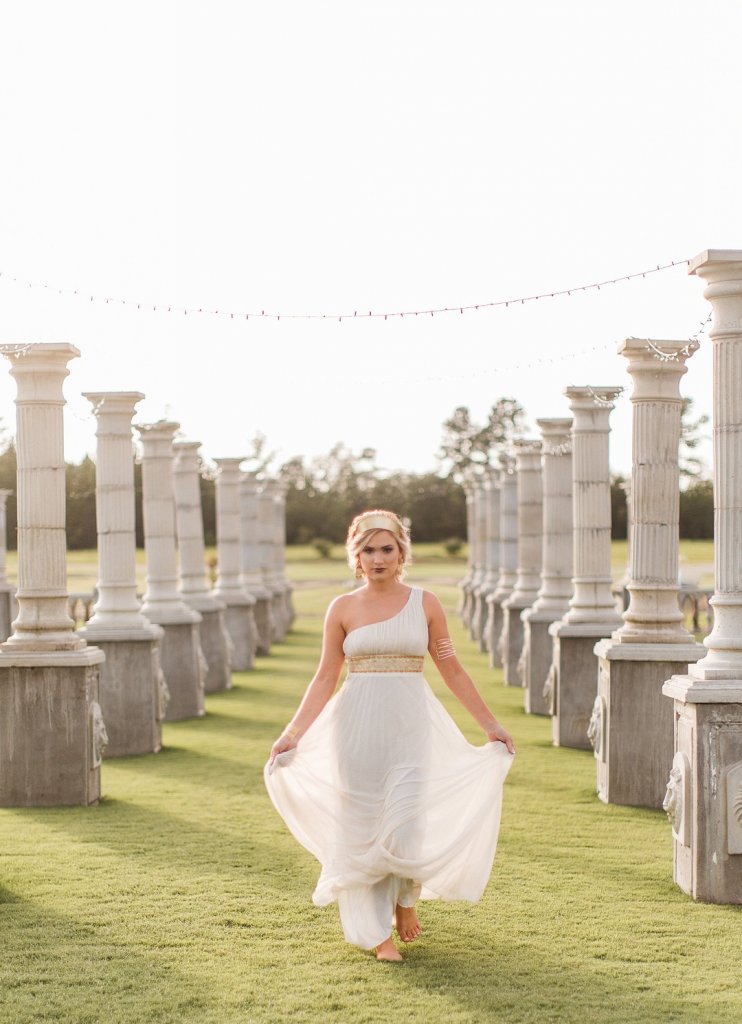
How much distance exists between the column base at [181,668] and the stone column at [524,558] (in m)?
4.68

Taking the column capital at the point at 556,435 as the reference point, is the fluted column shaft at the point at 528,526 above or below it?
below

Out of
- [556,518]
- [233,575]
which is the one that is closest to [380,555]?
[556,518]

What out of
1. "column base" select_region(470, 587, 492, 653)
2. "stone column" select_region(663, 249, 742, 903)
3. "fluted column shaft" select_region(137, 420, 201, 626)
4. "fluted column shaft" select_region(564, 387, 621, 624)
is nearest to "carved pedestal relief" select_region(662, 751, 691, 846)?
"stone column" select_region(663, 249, 742, 903)

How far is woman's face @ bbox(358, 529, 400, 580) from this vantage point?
6.20 m

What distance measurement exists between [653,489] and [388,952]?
488 centimetres

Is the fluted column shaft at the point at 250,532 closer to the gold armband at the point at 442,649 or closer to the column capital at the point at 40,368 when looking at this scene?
the column capital at the point at 40,368

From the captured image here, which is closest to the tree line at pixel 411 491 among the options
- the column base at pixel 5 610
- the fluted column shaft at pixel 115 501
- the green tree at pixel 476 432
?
the green tree at pixel 476 432

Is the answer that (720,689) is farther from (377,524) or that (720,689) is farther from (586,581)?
(586,581)

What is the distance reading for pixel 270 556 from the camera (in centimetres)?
3011

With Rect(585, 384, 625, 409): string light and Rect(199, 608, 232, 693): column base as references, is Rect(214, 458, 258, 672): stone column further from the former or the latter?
Rect(585, 384, 625, 409): string light

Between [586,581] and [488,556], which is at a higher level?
[586,581]

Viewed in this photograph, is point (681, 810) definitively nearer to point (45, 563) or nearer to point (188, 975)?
point (188, 975)

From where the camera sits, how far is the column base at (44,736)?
393 inches

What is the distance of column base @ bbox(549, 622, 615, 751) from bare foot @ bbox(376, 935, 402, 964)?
7113 mm
